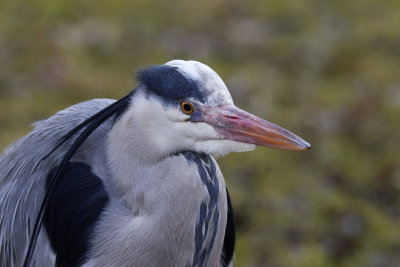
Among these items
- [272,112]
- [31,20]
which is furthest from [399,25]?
[31,20]

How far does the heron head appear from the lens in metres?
2.10

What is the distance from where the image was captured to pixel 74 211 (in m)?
2.40

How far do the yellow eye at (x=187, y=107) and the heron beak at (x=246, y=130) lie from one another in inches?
1.3

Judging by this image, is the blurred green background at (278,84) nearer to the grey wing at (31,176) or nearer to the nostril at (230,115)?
the grey wing at (31,176)

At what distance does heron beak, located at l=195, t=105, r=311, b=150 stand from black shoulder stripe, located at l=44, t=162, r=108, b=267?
488 millimetres

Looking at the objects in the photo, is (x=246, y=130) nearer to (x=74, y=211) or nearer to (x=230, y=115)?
(x=230, y=115)

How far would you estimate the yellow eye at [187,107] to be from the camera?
2102mm

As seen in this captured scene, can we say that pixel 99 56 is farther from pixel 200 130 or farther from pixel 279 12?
pixel 200 130

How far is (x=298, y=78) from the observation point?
16.1ft

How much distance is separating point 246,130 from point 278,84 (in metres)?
2.76

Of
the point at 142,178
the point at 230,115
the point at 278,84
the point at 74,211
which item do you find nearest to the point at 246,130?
the point at 230,115

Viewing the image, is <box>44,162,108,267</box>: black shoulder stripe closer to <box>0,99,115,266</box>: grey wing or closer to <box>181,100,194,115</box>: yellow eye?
<box>0,99,115,266</box>: grey wing

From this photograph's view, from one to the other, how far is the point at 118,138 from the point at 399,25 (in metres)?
3.75

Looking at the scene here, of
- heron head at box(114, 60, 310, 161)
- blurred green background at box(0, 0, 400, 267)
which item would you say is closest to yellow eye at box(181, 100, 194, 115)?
heron head at box(114, 60, 310, 161)
